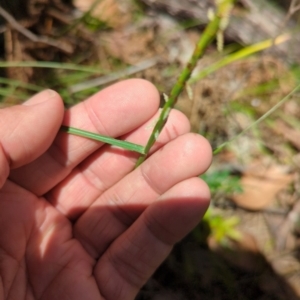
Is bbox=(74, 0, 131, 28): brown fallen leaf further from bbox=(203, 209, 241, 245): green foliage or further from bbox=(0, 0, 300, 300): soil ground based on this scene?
bbox=(203, 209, 241, 245): green foliage

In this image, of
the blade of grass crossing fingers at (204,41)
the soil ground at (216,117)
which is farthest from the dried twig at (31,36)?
the blade of grass crossing fingers at (204,41)

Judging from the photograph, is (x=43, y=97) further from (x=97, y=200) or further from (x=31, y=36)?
(x=31, y=36)

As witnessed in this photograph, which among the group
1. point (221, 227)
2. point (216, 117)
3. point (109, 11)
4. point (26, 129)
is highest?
point (26, 129)

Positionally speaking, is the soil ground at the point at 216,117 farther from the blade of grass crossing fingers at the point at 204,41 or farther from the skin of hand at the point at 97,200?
the blade of grass crossing fingers at the point at 204,41

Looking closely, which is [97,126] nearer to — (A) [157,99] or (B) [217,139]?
(A) [157,99]

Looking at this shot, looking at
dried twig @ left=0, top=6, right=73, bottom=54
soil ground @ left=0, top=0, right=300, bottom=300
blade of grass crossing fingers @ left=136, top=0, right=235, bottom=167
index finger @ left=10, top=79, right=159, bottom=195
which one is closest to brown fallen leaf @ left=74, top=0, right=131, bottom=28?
soil ground @ left=0, top=0, right=300, bottom=300

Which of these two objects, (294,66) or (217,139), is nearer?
(217,139)

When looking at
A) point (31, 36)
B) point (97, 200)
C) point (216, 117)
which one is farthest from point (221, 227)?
point (31, 36)

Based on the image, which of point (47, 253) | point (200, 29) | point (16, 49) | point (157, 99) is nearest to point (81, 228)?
point (47, 253)
